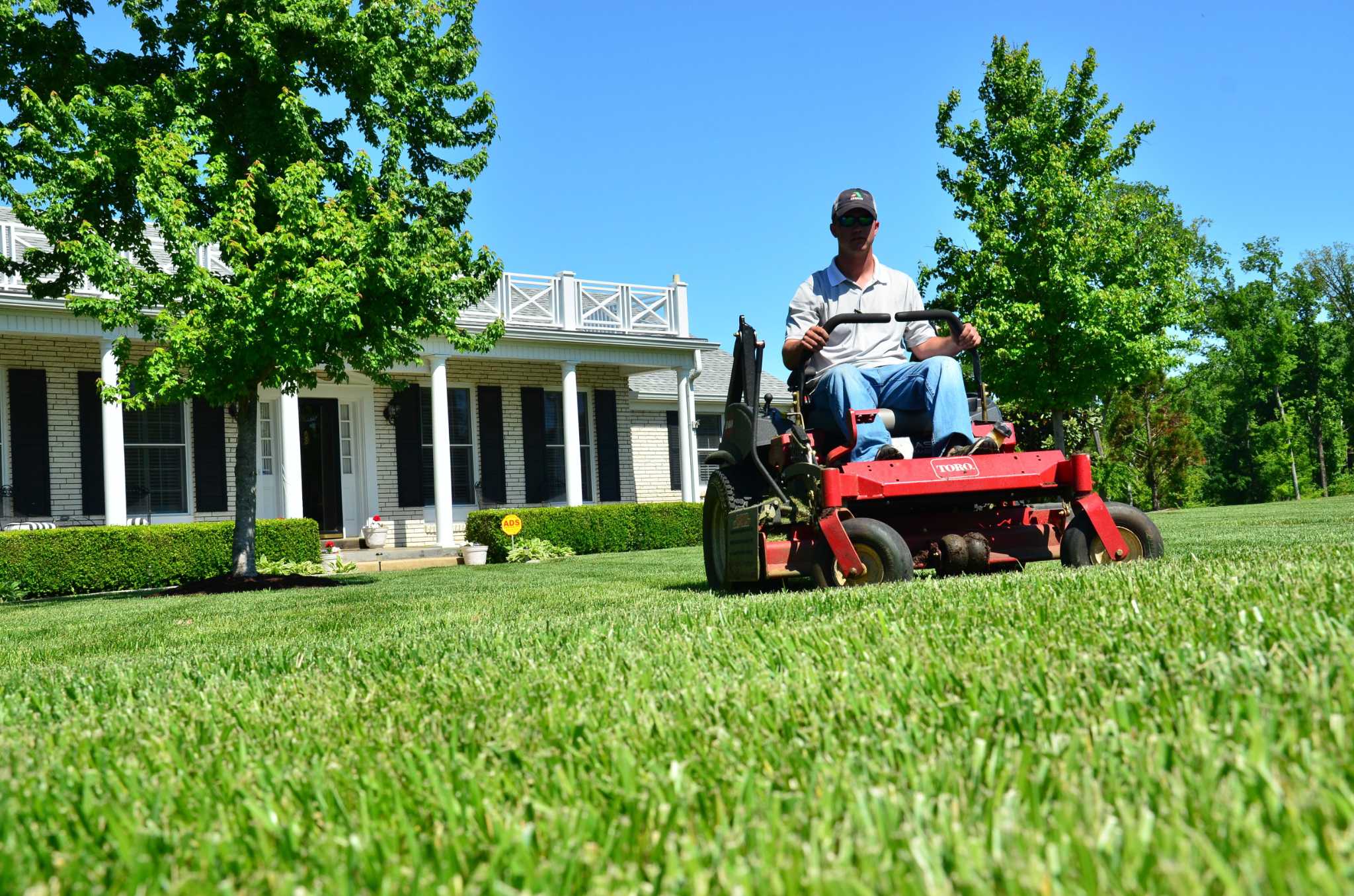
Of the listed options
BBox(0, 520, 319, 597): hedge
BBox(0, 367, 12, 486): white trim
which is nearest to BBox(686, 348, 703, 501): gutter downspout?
BBox(0, 520, 319, 597): hedge

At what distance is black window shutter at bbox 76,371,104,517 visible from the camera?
15.9 meters

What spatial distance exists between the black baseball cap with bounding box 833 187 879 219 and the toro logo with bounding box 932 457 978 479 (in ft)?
A: 5.55

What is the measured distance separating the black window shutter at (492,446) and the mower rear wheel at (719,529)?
13.0 meters

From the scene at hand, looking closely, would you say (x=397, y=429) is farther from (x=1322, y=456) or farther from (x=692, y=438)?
(x=1322, y=456)

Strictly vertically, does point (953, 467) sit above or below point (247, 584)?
above

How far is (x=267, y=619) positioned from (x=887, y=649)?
531 centimetres

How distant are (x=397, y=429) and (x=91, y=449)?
4.83 metres

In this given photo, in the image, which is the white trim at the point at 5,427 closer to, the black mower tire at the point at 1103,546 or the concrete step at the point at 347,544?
the concrete step at the point at 347,544

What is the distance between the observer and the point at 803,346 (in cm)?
588

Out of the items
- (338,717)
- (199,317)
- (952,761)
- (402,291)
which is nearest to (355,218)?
(402,291)

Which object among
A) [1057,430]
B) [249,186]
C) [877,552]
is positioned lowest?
[877,552]

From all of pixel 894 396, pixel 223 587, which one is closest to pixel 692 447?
pixel 223 587

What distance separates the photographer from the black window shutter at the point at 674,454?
2264 centimetres

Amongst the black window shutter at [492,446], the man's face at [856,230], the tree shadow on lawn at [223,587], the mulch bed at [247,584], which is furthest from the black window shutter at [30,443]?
the man's face at [856,230]
